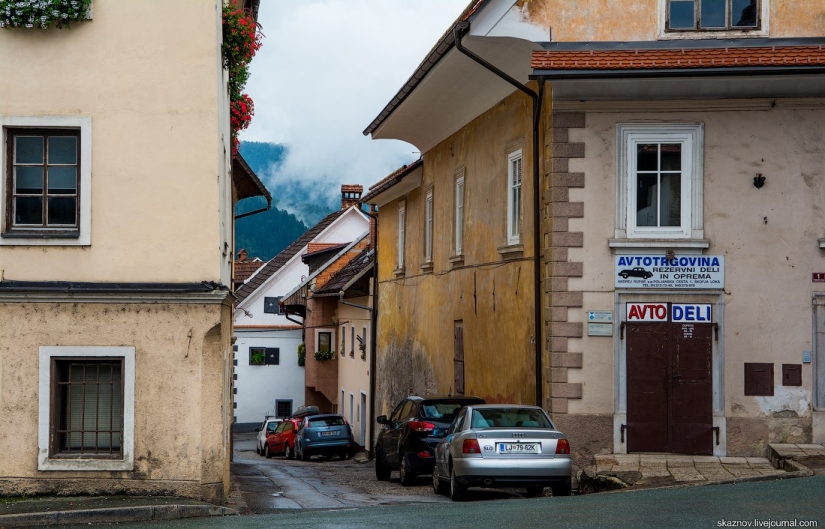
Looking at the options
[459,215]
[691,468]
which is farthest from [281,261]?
[691,468]

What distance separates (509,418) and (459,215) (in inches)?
419

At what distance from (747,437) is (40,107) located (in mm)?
11891

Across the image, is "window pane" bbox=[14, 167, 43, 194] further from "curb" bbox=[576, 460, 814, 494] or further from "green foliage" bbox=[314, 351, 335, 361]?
"green foliage" bbox=[314, 351, 335, 361]

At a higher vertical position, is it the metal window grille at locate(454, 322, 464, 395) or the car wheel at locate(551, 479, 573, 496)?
the metal window grille at locate(454, 322, 464, 395)

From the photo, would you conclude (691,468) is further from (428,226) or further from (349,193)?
(349,193)

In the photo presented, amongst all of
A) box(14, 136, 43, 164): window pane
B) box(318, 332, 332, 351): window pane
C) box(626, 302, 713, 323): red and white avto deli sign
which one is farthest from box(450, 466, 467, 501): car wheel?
box(318, 332, 332, 351): window pane

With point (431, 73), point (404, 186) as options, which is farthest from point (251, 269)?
point (431, 73)

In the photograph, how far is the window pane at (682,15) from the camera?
2103 centimetres

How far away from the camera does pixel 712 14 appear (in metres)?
21.1

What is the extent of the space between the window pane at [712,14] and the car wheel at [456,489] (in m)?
8.80

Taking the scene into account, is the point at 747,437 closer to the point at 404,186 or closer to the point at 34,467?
the point at 34,467

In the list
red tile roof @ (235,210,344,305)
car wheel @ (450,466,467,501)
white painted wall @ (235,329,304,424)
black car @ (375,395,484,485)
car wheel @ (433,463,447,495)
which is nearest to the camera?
car wheel @ (450,466,467,501)

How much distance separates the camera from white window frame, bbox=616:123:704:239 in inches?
797

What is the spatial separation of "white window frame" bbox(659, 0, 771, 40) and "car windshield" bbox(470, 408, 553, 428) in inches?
277
